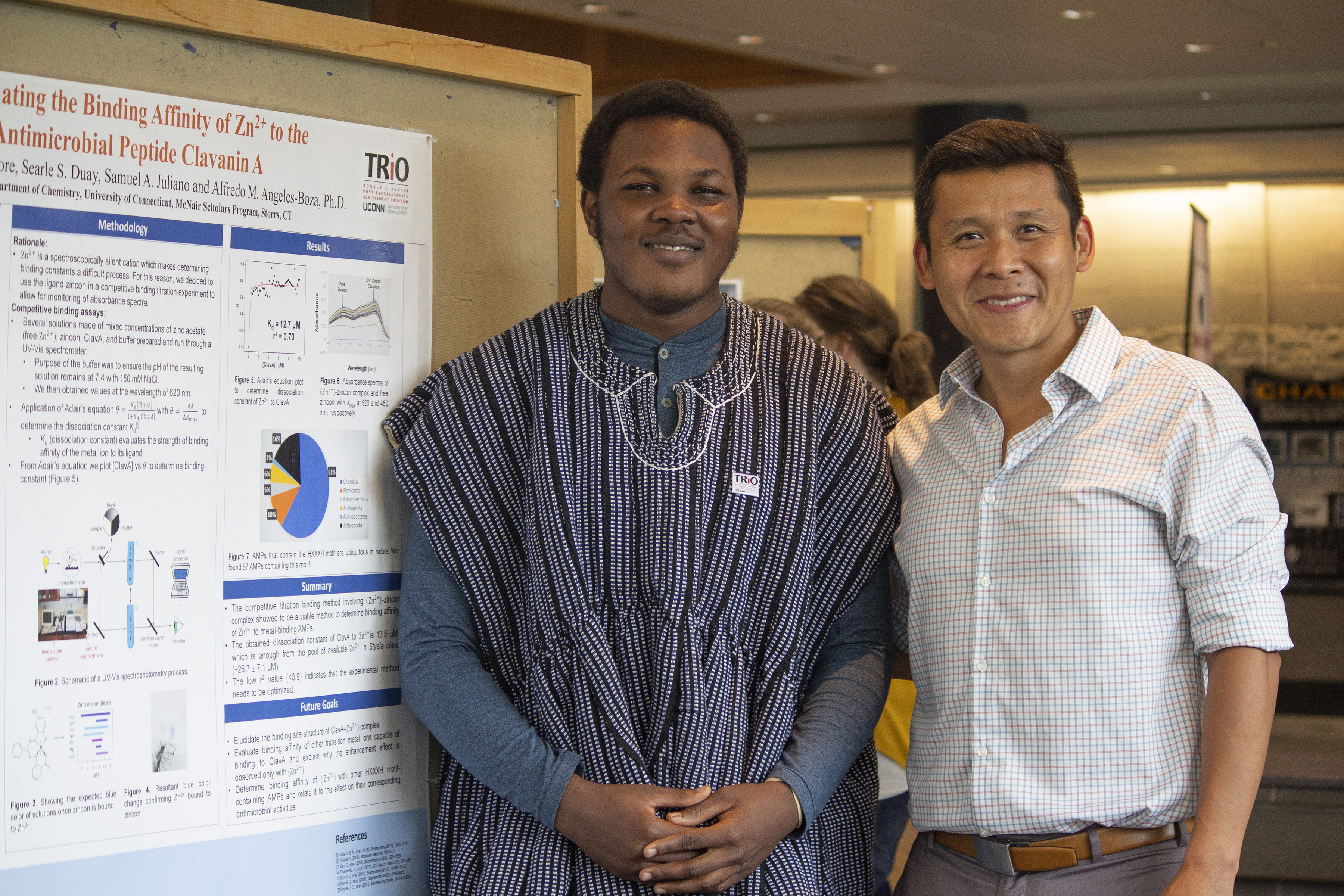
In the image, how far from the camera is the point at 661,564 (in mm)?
1701

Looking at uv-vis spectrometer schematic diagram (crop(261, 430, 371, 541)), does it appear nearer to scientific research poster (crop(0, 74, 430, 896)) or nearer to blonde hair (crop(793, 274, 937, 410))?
scientific research poster (crop(0, 74, 430, 896))

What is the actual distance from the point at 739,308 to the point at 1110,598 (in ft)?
2.41

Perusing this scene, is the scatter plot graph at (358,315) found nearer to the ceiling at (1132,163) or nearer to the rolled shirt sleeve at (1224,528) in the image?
the rolled shirt sleeve at (1224,528)

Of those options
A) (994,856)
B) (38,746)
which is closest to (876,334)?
(994,856)

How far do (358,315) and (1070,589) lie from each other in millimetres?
1128

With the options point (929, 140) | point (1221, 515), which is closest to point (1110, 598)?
point (1221, 515)

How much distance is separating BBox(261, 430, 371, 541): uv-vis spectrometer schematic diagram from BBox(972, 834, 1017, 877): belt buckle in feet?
3.33

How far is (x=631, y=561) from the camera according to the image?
1718 millimetres

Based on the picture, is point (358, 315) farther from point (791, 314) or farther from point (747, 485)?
point (791, 314)

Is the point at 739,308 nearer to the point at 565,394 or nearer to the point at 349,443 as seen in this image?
the point at 565,394

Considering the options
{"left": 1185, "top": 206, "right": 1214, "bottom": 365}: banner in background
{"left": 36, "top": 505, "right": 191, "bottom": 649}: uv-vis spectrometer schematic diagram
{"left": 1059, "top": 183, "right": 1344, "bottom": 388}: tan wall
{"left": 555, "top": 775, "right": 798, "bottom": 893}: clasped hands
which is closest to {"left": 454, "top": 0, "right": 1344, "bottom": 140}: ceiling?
{"left": 1059, "top": 183, "right": 1344, "bottom": 388}: tan wall

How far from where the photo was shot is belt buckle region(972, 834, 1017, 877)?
5.25ft

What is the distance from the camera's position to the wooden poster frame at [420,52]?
1688mm

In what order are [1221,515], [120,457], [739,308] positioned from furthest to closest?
[739,308] < [120,457] < [1221,515]
